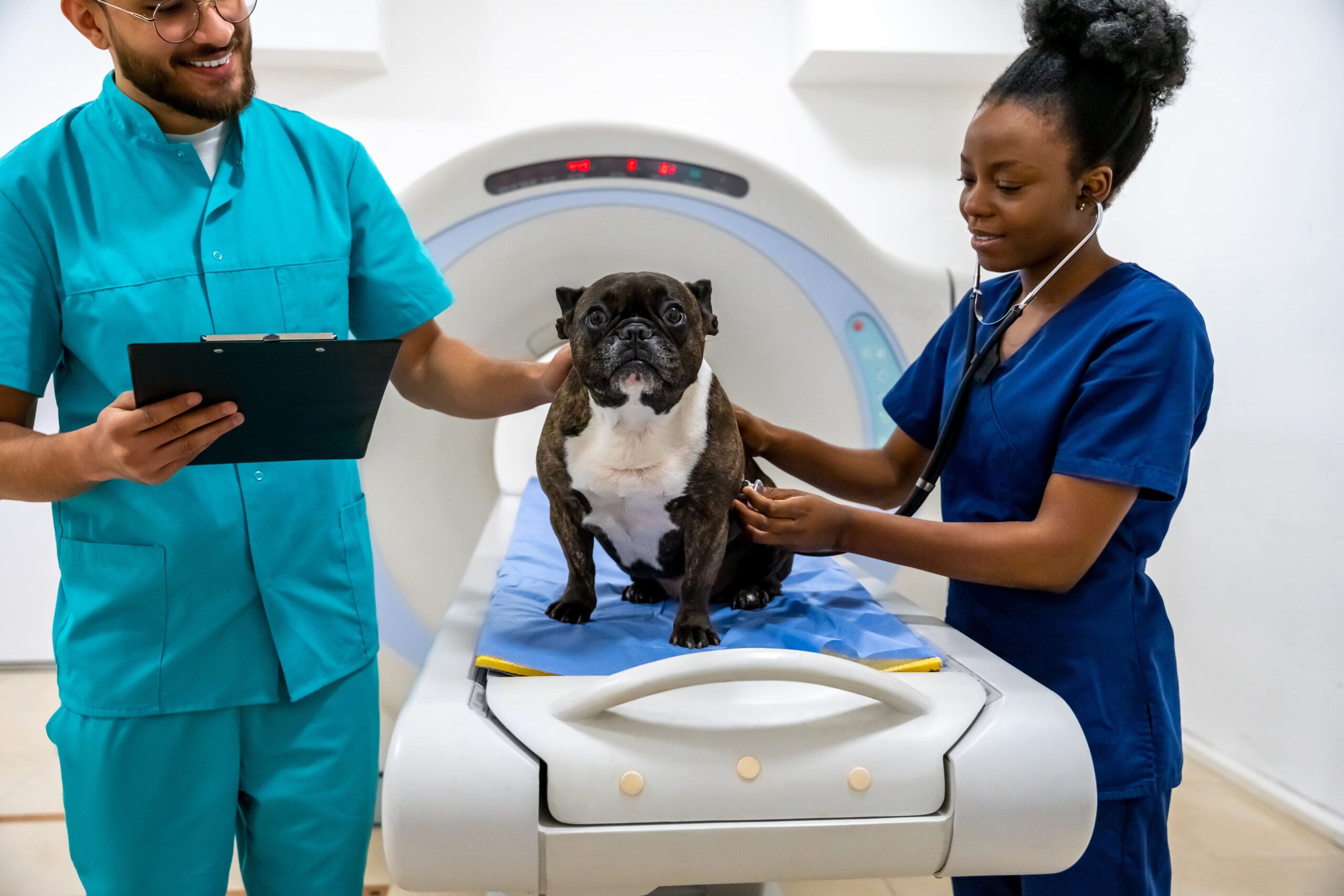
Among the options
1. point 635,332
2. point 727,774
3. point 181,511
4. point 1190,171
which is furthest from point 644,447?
point 1190,171

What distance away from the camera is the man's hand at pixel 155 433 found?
77cm

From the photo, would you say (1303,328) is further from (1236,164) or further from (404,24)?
(404,24)

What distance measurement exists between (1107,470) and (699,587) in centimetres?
41

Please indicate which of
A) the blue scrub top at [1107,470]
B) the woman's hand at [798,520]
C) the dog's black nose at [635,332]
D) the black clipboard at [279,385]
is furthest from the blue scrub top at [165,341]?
the blue scrub top at [1107,470]

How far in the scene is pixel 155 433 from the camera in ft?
2.58

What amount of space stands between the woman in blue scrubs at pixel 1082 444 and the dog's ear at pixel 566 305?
0.27m

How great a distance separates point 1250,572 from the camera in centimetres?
186

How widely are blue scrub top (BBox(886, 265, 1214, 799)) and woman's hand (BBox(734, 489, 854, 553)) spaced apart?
193 mm

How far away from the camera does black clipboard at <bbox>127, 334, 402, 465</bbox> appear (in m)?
0.71

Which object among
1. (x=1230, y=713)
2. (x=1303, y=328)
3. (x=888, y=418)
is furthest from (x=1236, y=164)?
(x=1230, y=713)

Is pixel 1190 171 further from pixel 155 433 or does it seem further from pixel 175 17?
pixel 155 433

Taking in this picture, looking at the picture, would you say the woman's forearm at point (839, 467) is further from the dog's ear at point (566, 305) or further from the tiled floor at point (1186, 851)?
the tiled floor at point (1186, 851)

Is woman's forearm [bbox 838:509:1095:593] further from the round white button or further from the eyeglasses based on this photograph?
the eyeglasses

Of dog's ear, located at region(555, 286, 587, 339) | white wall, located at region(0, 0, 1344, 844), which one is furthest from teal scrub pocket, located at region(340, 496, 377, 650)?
white wall, located at region(0, 0, 1344, 844)
